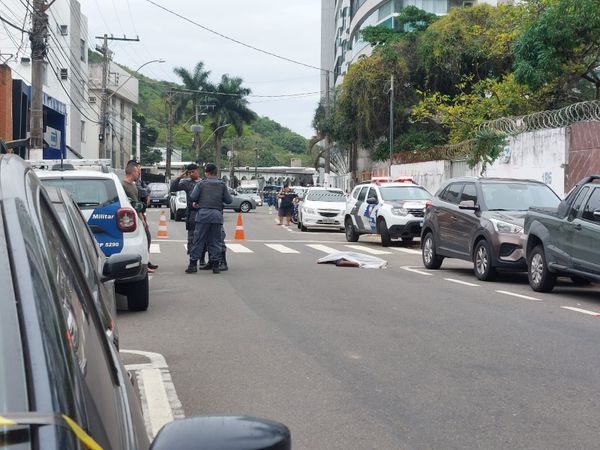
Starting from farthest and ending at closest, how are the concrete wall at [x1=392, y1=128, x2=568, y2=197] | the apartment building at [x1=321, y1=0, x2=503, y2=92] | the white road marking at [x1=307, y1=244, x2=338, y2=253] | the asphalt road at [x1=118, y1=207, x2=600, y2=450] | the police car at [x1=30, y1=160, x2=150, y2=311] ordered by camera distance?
the apartment building at [x1=321, y1=0, x2=503, y2=92] < the concrete wall at [x1=392, y1=128, x2=568, y2=197] < the white road marking at [x1=307, y1=244, x2=338, y2=253] < the police car at [x1=30, y1=160, x2=150, y2=311] < the asphalt road at [x1=118, y1=207, x2=600, y2=450]

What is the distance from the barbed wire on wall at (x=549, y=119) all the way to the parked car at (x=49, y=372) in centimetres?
2124

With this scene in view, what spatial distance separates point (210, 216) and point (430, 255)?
4894 mm

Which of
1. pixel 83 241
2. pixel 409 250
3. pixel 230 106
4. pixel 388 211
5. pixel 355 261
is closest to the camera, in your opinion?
pixel 83 241

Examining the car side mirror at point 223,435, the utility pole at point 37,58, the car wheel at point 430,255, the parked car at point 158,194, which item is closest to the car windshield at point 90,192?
the car wheel at point 430,255

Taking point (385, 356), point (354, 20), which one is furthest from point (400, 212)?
point (354, 20)

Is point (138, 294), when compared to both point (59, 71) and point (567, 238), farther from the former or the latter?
point (59, 71)

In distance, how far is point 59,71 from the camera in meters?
57.9

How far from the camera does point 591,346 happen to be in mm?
8781

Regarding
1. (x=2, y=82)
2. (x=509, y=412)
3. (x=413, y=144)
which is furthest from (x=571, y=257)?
(x=413, y=144)

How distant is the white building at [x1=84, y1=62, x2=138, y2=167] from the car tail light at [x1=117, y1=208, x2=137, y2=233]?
5865 cm

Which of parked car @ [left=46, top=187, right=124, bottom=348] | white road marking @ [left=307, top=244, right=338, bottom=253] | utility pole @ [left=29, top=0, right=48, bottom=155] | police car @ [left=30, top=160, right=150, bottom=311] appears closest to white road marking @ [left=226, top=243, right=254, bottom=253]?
white road marking @ [left=307, top=244, right=338, bottom=253]

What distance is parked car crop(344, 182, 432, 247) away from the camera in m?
24.5

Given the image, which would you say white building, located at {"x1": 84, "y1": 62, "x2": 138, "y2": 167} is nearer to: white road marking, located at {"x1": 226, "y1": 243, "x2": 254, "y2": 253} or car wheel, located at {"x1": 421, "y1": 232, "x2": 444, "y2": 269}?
white road marking, located at {"x1": 226, "y1": 243, "x2": 254, "y2": 253}

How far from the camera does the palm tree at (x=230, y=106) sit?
3499 inches
